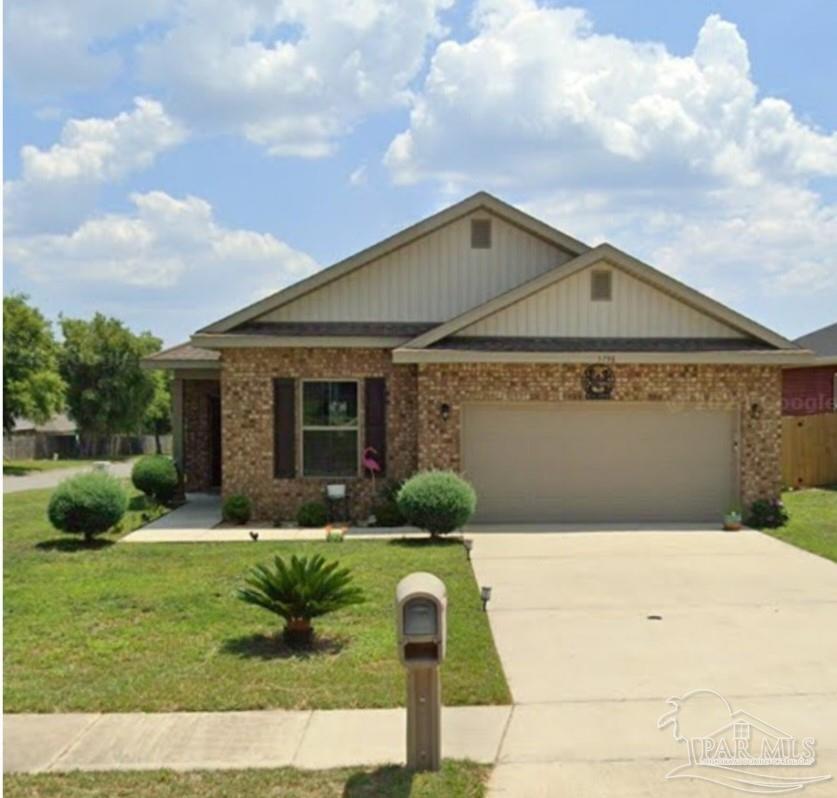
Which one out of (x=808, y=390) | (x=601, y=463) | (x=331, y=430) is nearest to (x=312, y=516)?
(x=331, y=430)

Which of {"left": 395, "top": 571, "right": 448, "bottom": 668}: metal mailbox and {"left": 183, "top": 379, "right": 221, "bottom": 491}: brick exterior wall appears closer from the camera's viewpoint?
{"left": 395, "top": 571, "right": 448, "bottom": 668}: metal mailbox

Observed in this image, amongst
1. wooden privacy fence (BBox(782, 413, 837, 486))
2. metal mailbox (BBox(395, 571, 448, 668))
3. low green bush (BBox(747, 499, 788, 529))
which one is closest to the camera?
metal mailbox (BBox(395, 571, 448, 668))

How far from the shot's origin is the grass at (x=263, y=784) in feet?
16.1

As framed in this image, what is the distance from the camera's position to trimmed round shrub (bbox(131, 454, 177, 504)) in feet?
58.9

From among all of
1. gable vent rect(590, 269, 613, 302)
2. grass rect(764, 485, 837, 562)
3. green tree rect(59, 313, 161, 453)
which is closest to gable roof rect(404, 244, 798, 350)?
gable vent rect(590, 269, 613, 302)

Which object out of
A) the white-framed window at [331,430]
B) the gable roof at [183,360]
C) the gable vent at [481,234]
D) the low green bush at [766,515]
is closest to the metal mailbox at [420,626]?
the white-framed window at [331,430]

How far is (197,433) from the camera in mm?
19609

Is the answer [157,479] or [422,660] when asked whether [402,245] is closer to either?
[157,479]

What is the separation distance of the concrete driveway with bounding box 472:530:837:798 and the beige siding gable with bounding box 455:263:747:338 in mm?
3974

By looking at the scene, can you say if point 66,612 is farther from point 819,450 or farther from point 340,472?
point 819,450

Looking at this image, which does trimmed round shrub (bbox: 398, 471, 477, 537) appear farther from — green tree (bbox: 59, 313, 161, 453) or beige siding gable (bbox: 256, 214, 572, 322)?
green tree (bbox: 59, 313, 161, 453)

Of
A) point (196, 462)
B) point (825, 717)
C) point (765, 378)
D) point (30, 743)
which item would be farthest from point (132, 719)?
point (196, 462)

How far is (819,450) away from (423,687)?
58.7 ft

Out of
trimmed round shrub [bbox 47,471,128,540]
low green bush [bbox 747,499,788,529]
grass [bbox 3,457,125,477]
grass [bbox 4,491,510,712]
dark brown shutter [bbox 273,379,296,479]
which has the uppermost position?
dark brown shutter [bbox 273,379,296,479]
